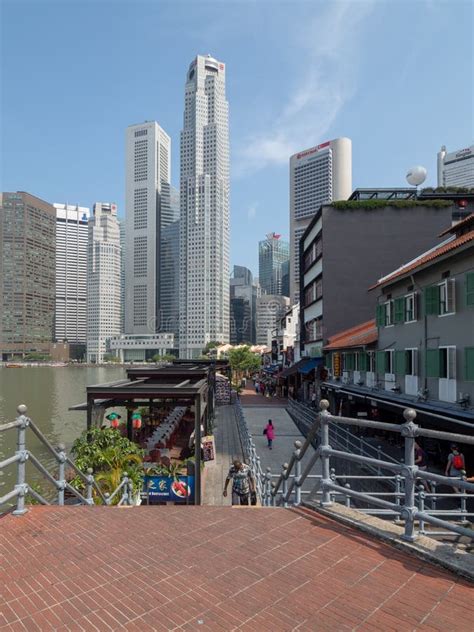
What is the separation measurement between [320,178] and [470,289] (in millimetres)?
186866

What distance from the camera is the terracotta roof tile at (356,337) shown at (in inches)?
985

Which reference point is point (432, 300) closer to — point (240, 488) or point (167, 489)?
point (240, 488)

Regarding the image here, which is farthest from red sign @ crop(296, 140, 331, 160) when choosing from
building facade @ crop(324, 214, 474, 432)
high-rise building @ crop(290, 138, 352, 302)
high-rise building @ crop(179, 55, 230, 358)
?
building facade @ crop(324, 214, 474, 432)

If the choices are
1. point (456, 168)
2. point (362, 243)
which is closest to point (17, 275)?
point (456, 168)

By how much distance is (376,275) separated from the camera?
34594 millimetres

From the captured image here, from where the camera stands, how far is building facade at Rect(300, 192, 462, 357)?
33.8 metres

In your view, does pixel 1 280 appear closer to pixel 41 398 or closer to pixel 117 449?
pixel 41 398

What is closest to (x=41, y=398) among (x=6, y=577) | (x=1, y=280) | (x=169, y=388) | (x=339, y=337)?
(x=339, y=337)

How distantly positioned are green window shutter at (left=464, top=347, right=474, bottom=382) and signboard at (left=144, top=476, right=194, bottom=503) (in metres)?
9.93

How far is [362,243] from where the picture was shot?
34469mm

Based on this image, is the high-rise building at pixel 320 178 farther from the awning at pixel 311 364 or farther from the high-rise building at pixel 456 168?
the awning at pixel 311 364

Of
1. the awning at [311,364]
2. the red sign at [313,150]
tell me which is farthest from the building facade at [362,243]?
the red sign at [313,150]

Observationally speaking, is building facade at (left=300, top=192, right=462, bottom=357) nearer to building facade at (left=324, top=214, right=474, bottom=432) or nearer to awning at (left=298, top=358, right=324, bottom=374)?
awning at (left=298, top=358, right=324, bottom=374)

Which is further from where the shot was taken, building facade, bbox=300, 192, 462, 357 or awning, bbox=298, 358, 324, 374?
awning, bbox=298, 358, 324, 374
